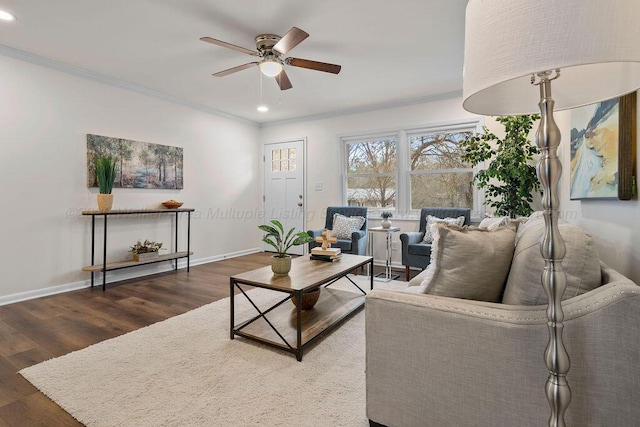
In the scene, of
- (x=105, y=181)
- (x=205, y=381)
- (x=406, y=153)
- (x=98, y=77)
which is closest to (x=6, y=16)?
(x=98, y=77)

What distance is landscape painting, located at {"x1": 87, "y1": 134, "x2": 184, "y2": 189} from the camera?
3.71 metres

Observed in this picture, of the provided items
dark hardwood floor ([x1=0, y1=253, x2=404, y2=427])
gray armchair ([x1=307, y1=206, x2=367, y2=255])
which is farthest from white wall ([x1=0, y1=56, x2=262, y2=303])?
gray armchair ([x1=307, y1=206, x2=367, y2=255])

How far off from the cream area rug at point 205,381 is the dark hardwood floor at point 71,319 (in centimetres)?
9

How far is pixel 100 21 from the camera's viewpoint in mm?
2590

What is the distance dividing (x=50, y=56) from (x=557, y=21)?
14.2 feet

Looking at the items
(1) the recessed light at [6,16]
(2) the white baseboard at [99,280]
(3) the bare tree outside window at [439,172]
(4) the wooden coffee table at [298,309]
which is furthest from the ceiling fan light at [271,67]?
(2) the white baseboard at [99,280]

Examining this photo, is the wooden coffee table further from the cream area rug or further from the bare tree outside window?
the bare tree outside window

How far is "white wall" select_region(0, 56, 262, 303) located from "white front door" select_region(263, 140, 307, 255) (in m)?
1.50

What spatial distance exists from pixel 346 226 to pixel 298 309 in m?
2.58

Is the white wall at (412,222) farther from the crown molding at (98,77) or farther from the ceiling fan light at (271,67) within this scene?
the ceiling fan light at (271,67)

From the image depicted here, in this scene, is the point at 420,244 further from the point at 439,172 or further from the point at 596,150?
the point at 596,150

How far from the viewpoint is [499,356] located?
1.06 meters

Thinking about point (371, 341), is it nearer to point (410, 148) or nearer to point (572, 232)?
point (572, 232)

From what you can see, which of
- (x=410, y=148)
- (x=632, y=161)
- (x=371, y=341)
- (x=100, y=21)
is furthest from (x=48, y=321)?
(x=410, y=148)
